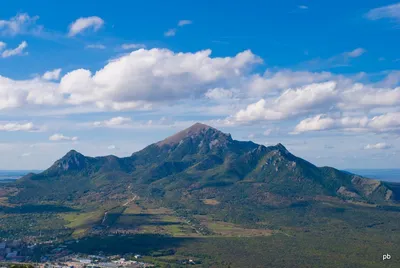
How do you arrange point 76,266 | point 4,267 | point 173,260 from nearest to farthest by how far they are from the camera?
point 4,267, point 76,266, point 173,260

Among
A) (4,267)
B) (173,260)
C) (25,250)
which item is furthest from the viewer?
(25,250)

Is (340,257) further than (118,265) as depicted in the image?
Yes

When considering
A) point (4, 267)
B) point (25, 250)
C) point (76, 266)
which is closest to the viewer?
point (4, 267)

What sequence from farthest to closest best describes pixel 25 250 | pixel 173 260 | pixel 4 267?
pixel 25 250 < pixel 173 260 < pixel 4 267

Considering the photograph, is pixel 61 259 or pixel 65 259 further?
pixel 61 259

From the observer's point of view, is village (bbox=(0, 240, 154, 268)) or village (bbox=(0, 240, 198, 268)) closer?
village (bbox=(0, 240, 198, 268))

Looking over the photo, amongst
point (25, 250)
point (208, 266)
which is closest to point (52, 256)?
point (25, 250)

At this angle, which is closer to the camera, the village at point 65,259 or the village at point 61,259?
the village at point 65,259

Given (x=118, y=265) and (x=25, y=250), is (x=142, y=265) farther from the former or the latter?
(x=25, y=250)

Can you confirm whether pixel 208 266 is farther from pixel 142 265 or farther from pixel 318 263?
pixel 318 263

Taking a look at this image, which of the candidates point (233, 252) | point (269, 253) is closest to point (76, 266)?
point (233, 252)
